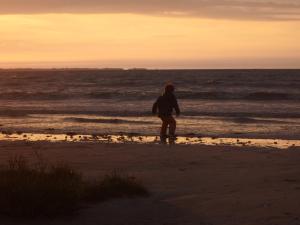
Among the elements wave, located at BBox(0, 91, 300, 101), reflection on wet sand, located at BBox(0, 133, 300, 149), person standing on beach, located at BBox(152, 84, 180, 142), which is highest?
person standing on beach, located at BBox(152, 84, 180, 142)

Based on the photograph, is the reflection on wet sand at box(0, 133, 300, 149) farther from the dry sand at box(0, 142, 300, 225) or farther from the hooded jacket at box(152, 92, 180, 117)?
the dry sand at box(0, 142, 300, 225)

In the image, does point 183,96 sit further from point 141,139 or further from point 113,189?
point 113,189

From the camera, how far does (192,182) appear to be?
28.3 ft

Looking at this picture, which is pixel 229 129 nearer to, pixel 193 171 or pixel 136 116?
pixel 136 116

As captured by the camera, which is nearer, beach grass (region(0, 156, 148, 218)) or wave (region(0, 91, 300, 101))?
beach grass (region(0, 156, 148, 218))

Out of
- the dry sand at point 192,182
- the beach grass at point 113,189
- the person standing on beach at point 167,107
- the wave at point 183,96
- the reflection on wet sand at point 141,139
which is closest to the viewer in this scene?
the dry sand at point 192,182

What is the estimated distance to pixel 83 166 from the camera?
10.7 meters

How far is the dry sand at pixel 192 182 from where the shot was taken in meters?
6.49

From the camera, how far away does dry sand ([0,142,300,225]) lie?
6488 millimetres

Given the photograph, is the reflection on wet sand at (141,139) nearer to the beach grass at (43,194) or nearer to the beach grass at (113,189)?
the beach grass at (113,189)

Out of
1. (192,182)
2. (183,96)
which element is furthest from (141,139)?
(183,96)

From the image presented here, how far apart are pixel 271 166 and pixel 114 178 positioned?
11.8 ft

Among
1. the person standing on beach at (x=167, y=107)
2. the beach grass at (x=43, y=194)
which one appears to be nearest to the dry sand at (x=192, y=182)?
the beach grass at (x=43, y=194)

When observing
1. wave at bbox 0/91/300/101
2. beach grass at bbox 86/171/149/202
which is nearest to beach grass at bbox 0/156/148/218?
beach grass at bbox 86/171/149/202
